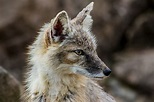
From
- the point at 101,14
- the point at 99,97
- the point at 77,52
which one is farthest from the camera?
the point at 101,14

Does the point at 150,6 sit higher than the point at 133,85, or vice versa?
the point at 150,6

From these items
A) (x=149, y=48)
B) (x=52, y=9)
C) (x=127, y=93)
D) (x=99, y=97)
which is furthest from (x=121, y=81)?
(x=99, y=97)

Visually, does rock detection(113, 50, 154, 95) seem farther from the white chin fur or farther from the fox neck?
the white chin fur

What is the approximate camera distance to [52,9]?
1563 cm

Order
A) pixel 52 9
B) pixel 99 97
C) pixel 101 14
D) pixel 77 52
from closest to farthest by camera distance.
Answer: pixel 77 52, pixel 99 97, pixel 52 9, pixel 101 14

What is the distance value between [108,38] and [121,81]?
1678mm

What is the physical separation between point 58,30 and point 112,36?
9.51 meters

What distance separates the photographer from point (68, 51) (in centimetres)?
792

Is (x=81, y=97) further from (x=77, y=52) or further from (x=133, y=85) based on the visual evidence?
(x=133, y=85)

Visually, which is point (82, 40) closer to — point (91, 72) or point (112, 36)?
point (91, 72)

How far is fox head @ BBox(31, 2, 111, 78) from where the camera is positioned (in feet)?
25.8

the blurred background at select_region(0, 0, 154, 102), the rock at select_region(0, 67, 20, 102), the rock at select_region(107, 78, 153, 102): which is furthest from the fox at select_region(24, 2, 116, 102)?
the rock at select_region(107, 78, 153, 102)

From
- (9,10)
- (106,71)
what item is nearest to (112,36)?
(9,10)

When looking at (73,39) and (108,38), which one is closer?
(73,39)
